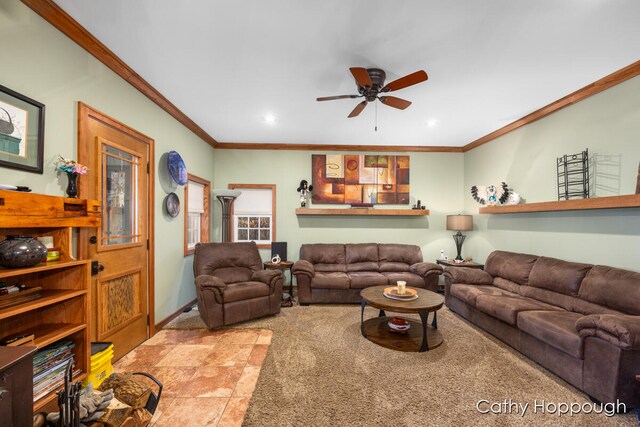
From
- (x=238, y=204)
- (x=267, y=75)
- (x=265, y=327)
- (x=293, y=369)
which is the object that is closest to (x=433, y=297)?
(x=293, y=369)

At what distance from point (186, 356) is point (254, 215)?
9.70ft

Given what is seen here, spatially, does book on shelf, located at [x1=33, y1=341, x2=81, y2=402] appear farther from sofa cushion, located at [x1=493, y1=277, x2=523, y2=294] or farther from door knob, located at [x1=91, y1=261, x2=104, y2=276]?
sofa cushion, located at [x1=493, y1=277, x2=523, y2=294]

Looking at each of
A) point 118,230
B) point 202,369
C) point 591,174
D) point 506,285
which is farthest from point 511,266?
point 118,230

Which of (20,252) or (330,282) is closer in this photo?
(20,252)

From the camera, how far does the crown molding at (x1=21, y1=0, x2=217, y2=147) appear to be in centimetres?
186

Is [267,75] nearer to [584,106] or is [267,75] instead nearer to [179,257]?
[179,257]

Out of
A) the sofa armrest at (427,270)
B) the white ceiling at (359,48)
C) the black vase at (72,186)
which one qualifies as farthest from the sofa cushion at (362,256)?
the black vase at (72,186)

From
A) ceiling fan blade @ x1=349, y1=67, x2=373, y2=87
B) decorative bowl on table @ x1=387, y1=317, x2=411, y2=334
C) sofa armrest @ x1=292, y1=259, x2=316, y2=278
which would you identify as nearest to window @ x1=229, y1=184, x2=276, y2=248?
sofa armrest @ x1=292, y1=259, x2=316, y2=278

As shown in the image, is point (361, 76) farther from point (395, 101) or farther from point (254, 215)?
point (254, 215)

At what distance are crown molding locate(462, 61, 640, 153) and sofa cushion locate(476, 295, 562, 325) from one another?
240 cm

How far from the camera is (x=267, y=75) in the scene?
109 inches

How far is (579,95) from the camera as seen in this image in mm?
3082

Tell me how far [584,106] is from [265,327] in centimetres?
463

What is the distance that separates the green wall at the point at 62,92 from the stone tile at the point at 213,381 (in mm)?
1357
